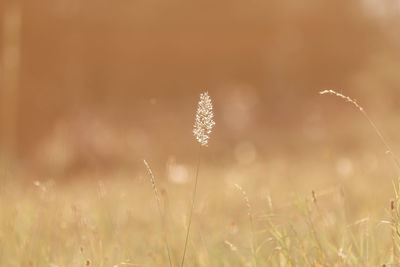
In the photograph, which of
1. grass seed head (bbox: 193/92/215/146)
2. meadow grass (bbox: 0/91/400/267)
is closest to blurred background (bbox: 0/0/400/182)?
meadow grass (bbox: 0/91/400/267)

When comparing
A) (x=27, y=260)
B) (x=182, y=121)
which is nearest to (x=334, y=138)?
(x=182, y=121)

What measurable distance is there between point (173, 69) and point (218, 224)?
54.9 feet

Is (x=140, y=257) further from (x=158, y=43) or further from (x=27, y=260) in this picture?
(x=158, y=43)

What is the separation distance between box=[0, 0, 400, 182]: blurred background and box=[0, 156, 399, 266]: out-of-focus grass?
8318 mm

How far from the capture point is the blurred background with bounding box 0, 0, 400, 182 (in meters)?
15.8

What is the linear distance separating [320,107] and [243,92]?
3037 millimetres

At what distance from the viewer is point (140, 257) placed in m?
2.63

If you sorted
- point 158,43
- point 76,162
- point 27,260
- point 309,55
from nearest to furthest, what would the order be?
point 27,260, point 76,162, point 158,43, point 309,55

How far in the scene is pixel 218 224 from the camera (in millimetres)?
3252

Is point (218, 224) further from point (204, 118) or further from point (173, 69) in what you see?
point (173, 69)

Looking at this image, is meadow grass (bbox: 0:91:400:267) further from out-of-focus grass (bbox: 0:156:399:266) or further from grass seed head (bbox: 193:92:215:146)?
grass seed head (bbox: 193:92:215:146)

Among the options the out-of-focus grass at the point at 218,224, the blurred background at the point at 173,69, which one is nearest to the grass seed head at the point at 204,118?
the out-of-focus grass at the point at 218,224

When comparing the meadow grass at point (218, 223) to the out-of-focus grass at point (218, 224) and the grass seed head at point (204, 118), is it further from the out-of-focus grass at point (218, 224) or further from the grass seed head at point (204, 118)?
the grass seed head at point (204, 118)

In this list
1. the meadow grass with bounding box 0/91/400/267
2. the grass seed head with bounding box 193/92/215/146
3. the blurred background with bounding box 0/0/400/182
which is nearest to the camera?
the grass seed head with bounding box 193/92/215/146
